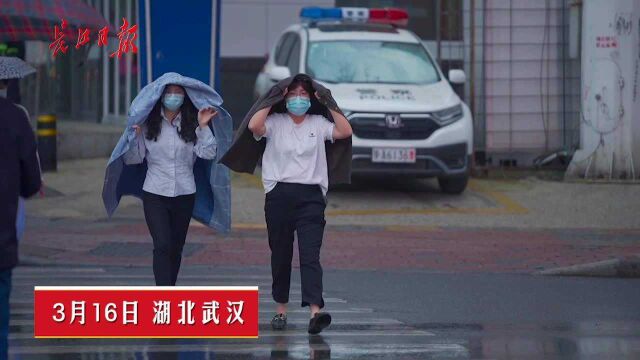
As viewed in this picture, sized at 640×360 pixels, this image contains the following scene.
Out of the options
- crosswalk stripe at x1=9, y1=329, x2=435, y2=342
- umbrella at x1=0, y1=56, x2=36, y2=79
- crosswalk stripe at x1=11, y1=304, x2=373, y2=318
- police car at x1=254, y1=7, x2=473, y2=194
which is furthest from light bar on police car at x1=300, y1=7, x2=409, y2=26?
umbrella at x1=0, y1=56, x2=36, y2=79

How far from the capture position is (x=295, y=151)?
9289 mm

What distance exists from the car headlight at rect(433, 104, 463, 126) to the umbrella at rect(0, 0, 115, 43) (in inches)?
178

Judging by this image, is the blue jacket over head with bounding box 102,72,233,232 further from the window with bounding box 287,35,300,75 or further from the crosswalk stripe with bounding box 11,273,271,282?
the window with bounding box 287,35,300,75

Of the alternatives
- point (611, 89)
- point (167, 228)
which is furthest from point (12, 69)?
point (611, 89)

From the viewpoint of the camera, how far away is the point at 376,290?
11812mm

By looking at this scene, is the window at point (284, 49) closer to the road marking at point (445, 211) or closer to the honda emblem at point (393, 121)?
the honda emblem at point (393, 121)

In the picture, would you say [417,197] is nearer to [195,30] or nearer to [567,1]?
[567,1]

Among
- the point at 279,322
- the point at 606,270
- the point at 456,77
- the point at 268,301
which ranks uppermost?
the point at 456,77

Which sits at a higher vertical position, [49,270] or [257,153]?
[257,153]

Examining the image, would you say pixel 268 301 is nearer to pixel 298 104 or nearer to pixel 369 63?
pixel 298 104

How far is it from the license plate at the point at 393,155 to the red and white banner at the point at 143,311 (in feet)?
28.2

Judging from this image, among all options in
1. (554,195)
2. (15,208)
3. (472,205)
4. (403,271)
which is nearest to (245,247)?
(403,271)

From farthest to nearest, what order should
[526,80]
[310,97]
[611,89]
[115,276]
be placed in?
1. [526,80]
2. [611,89]
3. [115,276]
4. [310,97]

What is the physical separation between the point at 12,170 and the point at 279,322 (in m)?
2.92
